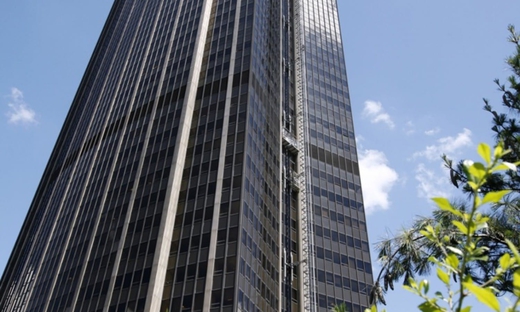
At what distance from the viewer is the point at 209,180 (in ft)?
180

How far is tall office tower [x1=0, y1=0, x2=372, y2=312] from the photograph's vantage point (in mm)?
49531

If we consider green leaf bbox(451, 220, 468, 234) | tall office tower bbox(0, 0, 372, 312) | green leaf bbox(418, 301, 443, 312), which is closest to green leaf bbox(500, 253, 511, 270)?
green leaf bbox(451, 220, 468, 234)

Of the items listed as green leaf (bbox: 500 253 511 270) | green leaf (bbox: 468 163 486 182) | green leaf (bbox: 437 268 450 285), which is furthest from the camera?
green leaf (bbox: 437 268 450 285)

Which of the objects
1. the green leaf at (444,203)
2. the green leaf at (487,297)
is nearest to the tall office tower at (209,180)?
the green leaf at (444,203)

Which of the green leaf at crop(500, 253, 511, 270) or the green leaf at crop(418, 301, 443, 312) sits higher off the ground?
the green leaf at crop(500, 253, 511, 270)

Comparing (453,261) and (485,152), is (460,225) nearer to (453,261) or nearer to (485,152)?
(453,261)

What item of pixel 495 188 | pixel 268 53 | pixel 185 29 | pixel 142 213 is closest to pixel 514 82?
pixel 495 188

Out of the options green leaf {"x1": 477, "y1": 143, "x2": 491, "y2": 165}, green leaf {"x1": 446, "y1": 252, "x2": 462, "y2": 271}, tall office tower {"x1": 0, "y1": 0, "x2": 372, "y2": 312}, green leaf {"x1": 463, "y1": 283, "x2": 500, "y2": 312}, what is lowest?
green leaf {"x1": 463, "y1": 283, "x2": 500, "y2": 312}

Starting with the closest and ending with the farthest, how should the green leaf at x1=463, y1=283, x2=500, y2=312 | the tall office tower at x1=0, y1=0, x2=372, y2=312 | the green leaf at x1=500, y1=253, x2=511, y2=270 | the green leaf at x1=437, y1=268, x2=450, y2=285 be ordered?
the green leaf at x1=463, y1=283, x2=500, y2=312 < the green leaf at x1=500, y1=253, x2=511, y2=270 < the green leaf at x1=437, y1=268, x2=450, y2=285 < the tall office tower at x1=0, y1=0, x2=372, y2=312

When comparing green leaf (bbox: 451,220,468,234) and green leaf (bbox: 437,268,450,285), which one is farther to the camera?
green leaf (bbox: 437,268,450,285)

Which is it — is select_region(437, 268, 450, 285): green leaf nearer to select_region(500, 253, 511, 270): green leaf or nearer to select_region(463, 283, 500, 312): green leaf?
select_region(500, 253, 511, 270): green leaf

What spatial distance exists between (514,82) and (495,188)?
2.78 m

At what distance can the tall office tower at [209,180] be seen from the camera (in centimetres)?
4953

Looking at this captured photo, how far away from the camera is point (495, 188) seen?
11727 mm
